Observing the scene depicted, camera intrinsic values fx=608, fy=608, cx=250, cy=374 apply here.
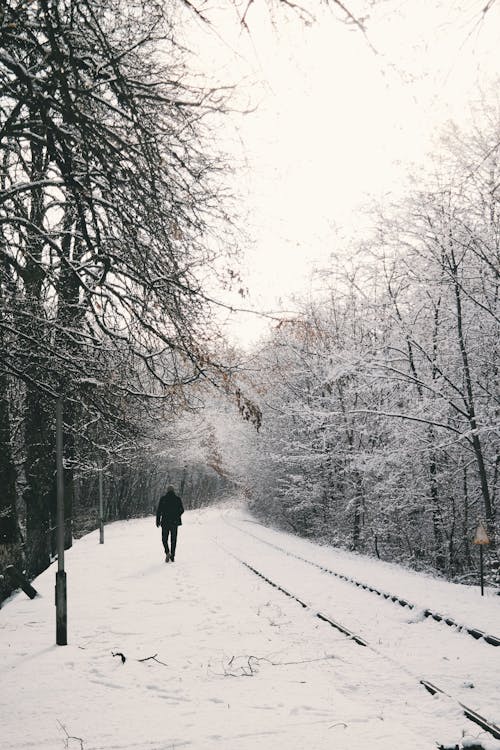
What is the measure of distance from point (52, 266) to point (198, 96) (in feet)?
10.5

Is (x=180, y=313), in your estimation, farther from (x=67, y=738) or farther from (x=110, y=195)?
(x=67, y=738)

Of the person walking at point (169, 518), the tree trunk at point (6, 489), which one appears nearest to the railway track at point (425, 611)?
the person walking at point (169, 518)

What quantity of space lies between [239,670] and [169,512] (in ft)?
30.2

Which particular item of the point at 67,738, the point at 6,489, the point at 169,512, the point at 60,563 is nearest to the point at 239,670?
the point at 67,738

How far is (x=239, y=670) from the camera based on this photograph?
6215 mm

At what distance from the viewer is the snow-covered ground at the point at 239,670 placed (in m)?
4.57

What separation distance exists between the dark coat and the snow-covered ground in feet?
11.8

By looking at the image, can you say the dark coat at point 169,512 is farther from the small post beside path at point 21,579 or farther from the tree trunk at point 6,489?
the small post beside path at point 21,579

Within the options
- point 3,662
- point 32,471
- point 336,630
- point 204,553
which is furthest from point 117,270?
point 204,553

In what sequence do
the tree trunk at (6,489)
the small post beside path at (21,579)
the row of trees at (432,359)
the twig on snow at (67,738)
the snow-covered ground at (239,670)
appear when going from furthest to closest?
the row of trees at (432,359), the tree trunk at (6,489), the small post beside path at (21,579), the snow-covered ground at (239,670), the twig on snow at (67,738)

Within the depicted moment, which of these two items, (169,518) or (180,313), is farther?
(169,518)

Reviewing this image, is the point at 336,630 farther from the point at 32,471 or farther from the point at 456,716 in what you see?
the point at 32,471

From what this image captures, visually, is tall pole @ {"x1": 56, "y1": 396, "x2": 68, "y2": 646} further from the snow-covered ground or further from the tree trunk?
the tree trunk

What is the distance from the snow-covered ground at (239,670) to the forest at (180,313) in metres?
2.73
